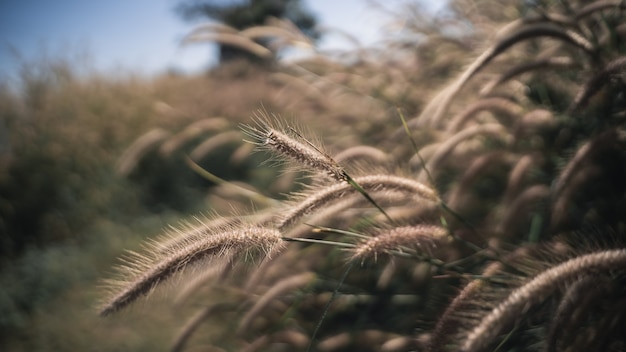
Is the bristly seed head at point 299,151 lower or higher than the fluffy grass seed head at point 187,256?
higher

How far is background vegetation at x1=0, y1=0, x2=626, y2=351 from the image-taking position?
4.75 ft

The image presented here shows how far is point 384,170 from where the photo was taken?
1369 mm

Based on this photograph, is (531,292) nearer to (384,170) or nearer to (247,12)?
(384,170)

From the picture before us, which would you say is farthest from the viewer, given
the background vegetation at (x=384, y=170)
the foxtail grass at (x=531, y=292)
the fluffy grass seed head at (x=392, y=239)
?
the background vegetation at (x=384, y=170)

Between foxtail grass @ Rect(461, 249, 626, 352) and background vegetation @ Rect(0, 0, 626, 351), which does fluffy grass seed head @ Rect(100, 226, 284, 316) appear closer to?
background vegetation @ Rect(0, 0, 626, 351)

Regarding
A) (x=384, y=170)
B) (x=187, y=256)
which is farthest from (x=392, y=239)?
(x=187, y=256)

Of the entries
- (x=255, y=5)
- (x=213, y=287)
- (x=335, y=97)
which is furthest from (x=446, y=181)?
(x=255, y=5)

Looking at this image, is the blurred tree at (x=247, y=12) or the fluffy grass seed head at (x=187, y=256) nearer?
the fluffy grass seed head at (x=187, y=256)

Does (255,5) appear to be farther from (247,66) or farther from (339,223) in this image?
(339,223)

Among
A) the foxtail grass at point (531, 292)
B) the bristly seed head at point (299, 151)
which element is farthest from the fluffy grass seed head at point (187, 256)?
the foxtail grass at point (531, 292)

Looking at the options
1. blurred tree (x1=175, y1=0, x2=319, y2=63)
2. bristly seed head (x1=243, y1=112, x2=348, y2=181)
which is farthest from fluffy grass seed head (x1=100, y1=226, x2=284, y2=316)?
blurred tree (x1=175, y1=0, x2=319, y2=63)

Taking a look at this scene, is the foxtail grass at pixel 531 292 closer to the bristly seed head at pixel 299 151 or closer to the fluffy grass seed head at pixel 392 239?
the fluffy grass seed head at pixel 392 239

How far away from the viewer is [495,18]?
3875 millimetres

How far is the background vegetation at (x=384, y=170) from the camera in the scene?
145 cm
